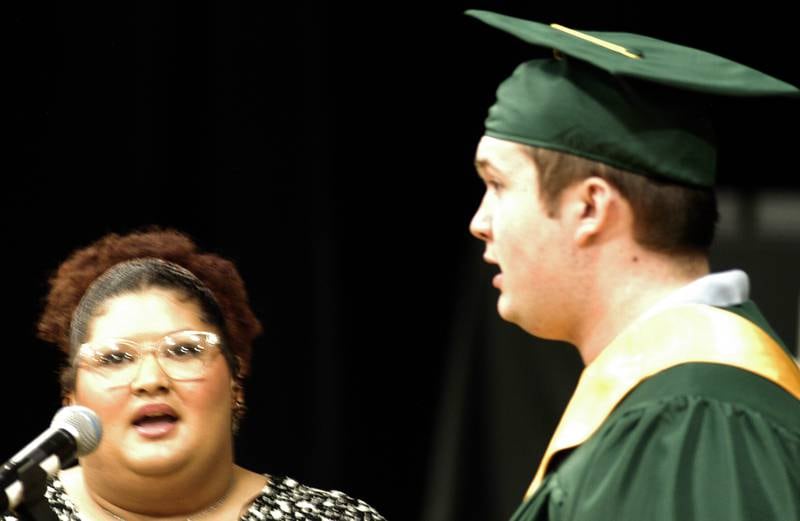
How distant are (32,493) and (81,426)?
0.50 ft

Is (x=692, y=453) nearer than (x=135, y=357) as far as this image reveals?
Yes

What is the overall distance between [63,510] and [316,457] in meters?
1.16

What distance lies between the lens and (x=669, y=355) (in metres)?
2.25

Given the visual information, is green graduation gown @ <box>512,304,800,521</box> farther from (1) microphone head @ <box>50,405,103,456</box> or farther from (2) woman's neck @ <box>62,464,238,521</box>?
(2) woman's neck @ <box>62,464,238,521</box>

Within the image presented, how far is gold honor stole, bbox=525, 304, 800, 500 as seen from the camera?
7.36ft

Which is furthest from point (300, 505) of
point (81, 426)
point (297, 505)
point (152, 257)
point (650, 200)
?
point (650, 200)

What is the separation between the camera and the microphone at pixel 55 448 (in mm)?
2098

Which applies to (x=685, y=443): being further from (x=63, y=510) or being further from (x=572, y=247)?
(x=63, y=510)

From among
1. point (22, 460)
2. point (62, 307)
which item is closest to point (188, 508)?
point (62, 307)

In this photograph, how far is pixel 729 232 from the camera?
12.8 feet

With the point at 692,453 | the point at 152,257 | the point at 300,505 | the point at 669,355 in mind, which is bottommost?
the point at 300,505

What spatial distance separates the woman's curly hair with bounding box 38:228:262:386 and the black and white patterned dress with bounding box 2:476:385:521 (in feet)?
0.87

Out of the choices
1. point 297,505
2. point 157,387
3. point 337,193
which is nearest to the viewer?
point 157,387

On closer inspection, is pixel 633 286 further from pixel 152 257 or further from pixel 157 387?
pixel 152 257
